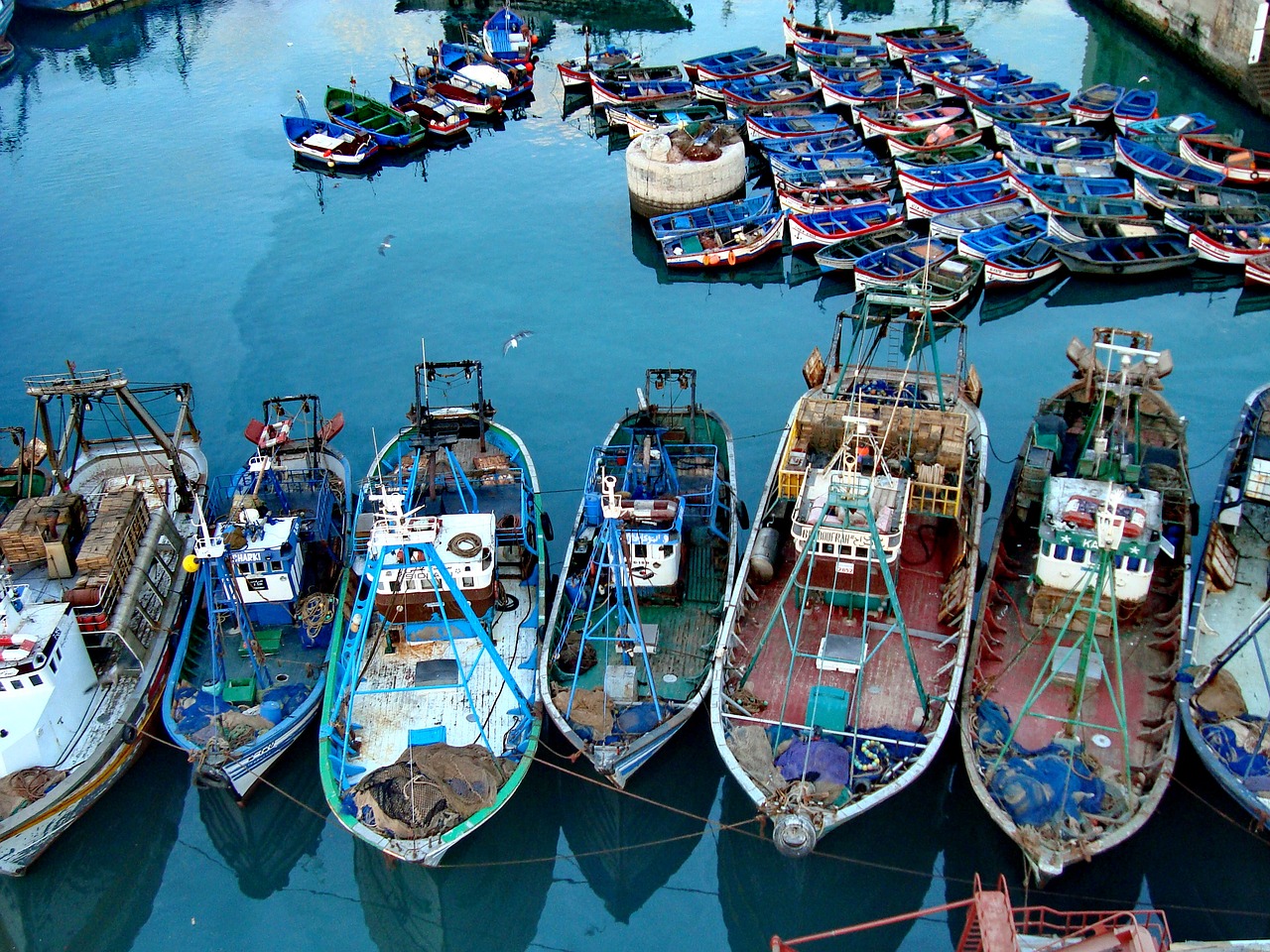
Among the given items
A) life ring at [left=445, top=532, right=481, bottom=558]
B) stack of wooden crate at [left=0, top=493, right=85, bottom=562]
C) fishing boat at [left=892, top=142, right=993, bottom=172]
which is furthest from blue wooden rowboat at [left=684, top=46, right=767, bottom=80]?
stack of wooden crate at [left=0, top=493, right=85, bottom=562]

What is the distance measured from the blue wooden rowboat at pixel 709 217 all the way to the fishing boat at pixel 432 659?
21447mm

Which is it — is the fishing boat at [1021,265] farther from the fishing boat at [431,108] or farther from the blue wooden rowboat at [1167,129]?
the fishing boat at [431,108]

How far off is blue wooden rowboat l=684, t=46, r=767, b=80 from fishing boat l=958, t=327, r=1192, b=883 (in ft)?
146

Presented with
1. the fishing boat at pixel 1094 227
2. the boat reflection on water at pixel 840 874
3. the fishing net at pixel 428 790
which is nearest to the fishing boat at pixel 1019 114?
the fishing boat at pixel 1094 227

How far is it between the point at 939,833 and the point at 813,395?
1363cm

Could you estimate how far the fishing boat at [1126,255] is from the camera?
4466 centimetres

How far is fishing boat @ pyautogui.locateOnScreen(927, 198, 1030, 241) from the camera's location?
4675cm

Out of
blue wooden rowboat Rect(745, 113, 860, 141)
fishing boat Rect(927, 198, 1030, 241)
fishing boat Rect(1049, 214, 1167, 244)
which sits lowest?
fishing boat Rect(1049, 214, 1167, 244)

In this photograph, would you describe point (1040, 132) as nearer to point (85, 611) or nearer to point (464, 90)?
point (464, 90)

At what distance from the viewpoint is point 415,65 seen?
2933 inches

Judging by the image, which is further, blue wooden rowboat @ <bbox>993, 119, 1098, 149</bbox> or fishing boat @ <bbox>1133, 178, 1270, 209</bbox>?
blue wooden rowboat @ <bbox>993, 119, 1098, 149</bbox>

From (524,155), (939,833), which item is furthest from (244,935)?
(524,155)

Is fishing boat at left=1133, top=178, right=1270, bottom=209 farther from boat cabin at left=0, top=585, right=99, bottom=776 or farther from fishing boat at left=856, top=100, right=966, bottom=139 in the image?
boat cabin at left=0, top=585, right=99, bottom=776

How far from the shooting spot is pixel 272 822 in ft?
83.0
